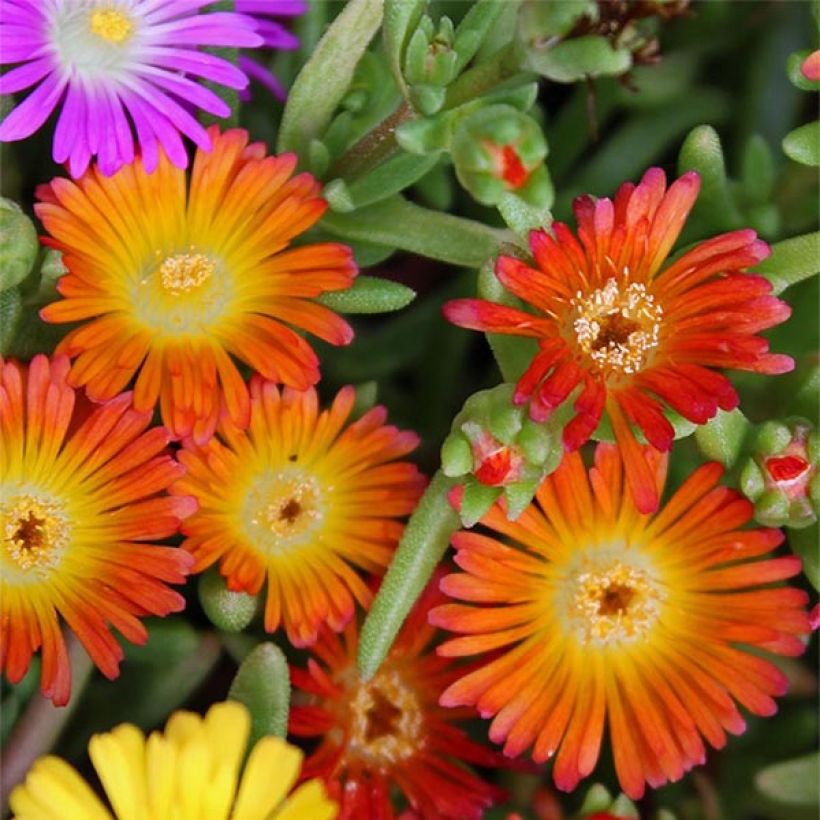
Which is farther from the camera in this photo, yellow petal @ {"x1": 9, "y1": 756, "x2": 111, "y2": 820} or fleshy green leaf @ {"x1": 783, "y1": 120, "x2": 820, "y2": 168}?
fleshy green leaf @ {"x1": 783, "y1": 120, "x2": 820, "y2": 168}

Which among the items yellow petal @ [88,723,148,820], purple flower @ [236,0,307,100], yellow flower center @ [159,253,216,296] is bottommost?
yellow petal @ [88,723,148,820]

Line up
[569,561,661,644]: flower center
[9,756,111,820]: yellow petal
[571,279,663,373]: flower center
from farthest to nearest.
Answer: [569,561,661,644]: flower center < [571,279,663,373]: flower center < [9,756,111,820]: yellow petal

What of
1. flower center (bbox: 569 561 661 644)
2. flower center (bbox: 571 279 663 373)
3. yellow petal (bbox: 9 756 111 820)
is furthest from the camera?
flower center (bbox: 569 561 661 644)

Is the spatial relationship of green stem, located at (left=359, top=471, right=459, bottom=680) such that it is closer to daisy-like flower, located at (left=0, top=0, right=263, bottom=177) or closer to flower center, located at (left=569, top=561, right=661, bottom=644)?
flower center, located at (left=569, top=561, right=661, bottom=644)

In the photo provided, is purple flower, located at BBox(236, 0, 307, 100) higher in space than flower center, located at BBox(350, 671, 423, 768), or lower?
higher

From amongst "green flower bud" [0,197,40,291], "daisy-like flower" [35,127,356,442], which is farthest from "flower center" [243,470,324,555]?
"green flower bud" [0,197,40,291]

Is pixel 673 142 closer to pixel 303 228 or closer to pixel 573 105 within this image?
pixel 573 105

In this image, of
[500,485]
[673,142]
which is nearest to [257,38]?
[500,485]

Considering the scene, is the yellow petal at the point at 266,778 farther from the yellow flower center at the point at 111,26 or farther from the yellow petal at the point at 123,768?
the yellow flower center at the point at 111,26
